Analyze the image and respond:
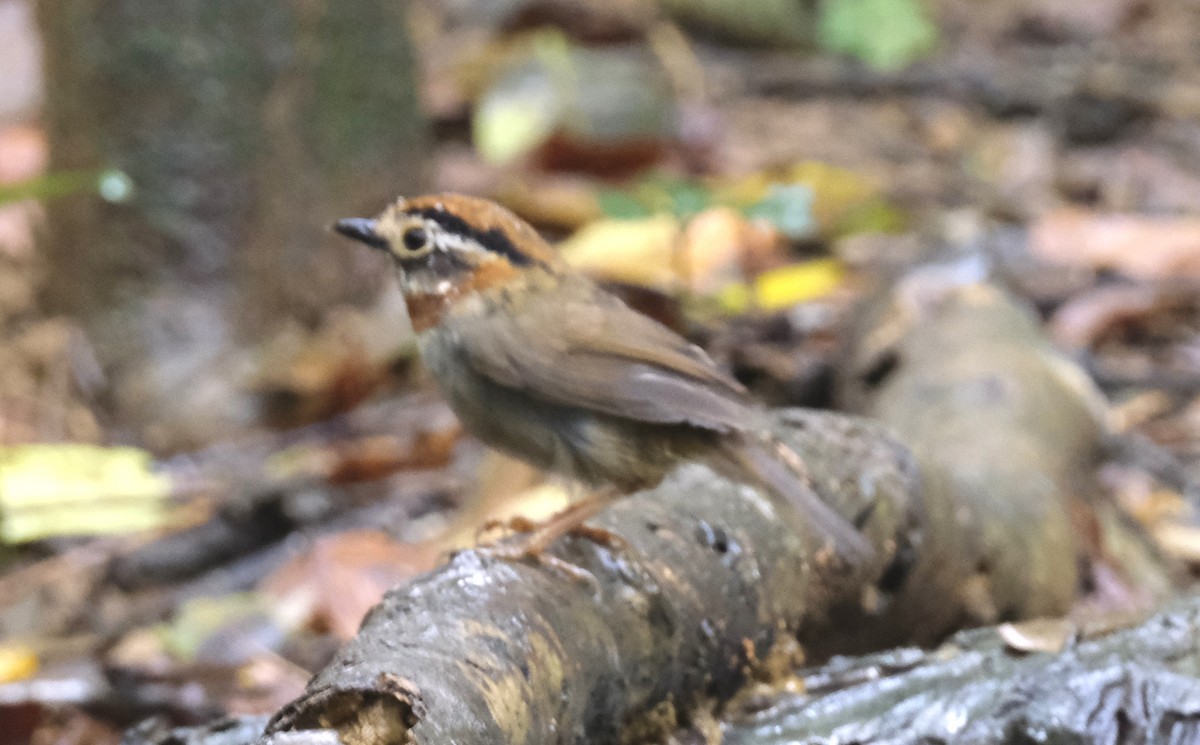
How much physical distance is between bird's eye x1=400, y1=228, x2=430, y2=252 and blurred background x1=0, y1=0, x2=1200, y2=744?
110 centimetres

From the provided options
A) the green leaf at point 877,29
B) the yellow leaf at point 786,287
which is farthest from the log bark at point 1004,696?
the green leaf at point 877,29

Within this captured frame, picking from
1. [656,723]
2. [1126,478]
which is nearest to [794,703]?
[656,723]

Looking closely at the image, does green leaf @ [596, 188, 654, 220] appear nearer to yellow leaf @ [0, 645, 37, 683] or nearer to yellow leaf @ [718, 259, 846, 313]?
yellow leaf @ [718, 259, 846, 313]

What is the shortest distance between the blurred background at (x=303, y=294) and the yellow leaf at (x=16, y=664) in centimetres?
2

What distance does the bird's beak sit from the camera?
9.70 feet

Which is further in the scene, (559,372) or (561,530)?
(559,372)

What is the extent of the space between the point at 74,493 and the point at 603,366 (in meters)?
2.52

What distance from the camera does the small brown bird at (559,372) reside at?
2797 millimetres

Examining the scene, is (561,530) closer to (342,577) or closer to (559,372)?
(559,372)

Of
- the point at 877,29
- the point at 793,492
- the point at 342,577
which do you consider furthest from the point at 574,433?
the point at 877,29

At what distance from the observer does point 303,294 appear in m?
5.77

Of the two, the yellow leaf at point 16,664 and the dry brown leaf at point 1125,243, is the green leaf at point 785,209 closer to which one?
the dry brown leaf at point 1125,243

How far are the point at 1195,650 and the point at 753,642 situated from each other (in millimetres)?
798

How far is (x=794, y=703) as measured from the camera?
2.58m
